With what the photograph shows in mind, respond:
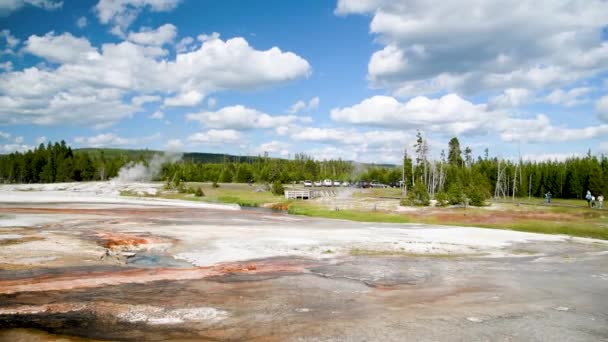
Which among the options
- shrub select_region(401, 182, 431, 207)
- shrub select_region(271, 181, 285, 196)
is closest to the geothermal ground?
shrub select_region(401, 182, 431, 207)

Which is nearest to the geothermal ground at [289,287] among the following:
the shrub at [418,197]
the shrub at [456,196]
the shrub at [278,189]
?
the shrub at [456,196]

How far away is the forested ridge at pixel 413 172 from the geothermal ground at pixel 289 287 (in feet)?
130

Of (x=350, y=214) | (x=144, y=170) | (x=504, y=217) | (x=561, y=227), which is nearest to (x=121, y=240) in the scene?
(x=350, y=214)

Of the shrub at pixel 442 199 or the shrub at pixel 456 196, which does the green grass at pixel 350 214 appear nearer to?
the shrub at pixel 442 199

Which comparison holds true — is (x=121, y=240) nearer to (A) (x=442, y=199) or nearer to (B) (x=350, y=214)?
(B) (x=350, y=214)

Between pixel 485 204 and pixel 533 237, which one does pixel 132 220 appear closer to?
pixel 533 237

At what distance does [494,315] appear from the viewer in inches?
524

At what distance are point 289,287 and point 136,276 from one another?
6096 mm

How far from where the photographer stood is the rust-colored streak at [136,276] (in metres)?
15.4

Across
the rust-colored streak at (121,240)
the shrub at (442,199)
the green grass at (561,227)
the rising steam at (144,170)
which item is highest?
the rising steam at (144,170)

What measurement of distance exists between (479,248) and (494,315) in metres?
16.8

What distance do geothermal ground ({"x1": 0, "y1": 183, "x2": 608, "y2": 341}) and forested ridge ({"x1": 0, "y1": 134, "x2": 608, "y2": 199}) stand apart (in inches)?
1564

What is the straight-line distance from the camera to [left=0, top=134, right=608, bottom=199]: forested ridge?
8750cm

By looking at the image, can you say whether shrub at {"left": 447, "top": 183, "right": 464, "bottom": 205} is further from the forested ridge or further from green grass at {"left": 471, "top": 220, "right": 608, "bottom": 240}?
green grass at {"left": 471, "top": 220, "right": 608, "bottom": 240}
